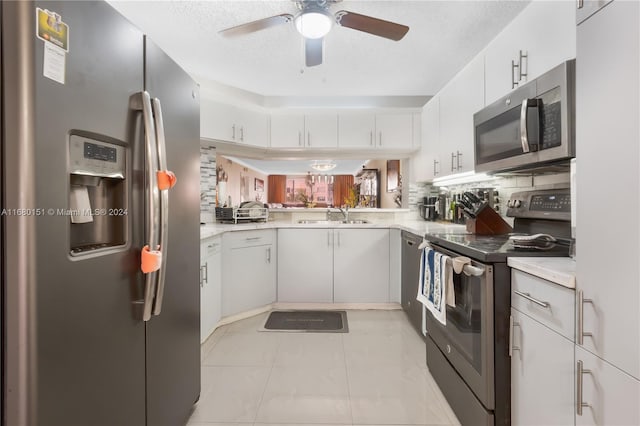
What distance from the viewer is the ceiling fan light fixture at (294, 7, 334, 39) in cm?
184

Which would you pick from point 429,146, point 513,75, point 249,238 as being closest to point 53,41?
point 513,75

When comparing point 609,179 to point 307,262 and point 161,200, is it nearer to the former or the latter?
point 161,200

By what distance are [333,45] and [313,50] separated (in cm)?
48

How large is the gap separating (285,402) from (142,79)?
1.69 metres

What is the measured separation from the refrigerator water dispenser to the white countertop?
142 centimetres

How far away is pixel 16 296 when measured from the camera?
71 centimetres

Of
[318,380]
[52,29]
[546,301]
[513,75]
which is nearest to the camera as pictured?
[52,29]

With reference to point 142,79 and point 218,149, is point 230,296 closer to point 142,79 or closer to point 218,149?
point 218,149

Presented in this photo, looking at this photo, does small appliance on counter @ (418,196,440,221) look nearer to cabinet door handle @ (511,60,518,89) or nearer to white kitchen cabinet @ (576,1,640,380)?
cabinet door handle @ (511,60,518,89)

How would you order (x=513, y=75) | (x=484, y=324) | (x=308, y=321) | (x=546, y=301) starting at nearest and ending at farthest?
(x=546, y=301) → (x=484, y=324) → (x=513, y=75) → (x=308, y=321)

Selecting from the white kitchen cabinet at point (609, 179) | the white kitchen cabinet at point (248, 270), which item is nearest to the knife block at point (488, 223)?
the white kitchen cabinet at point (609, 179)

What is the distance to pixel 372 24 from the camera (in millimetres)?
1876

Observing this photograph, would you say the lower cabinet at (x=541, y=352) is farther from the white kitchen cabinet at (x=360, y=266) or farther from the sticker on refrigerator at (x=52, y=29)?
the white kitchen cabinet at (x=360, y=266)

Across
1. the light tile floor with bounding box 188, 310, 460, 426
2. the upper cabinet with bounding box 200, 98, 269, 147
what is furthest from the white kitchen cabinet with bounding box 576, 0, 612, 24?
the upper cabinet with bounding box 200, 98, 269, 147
